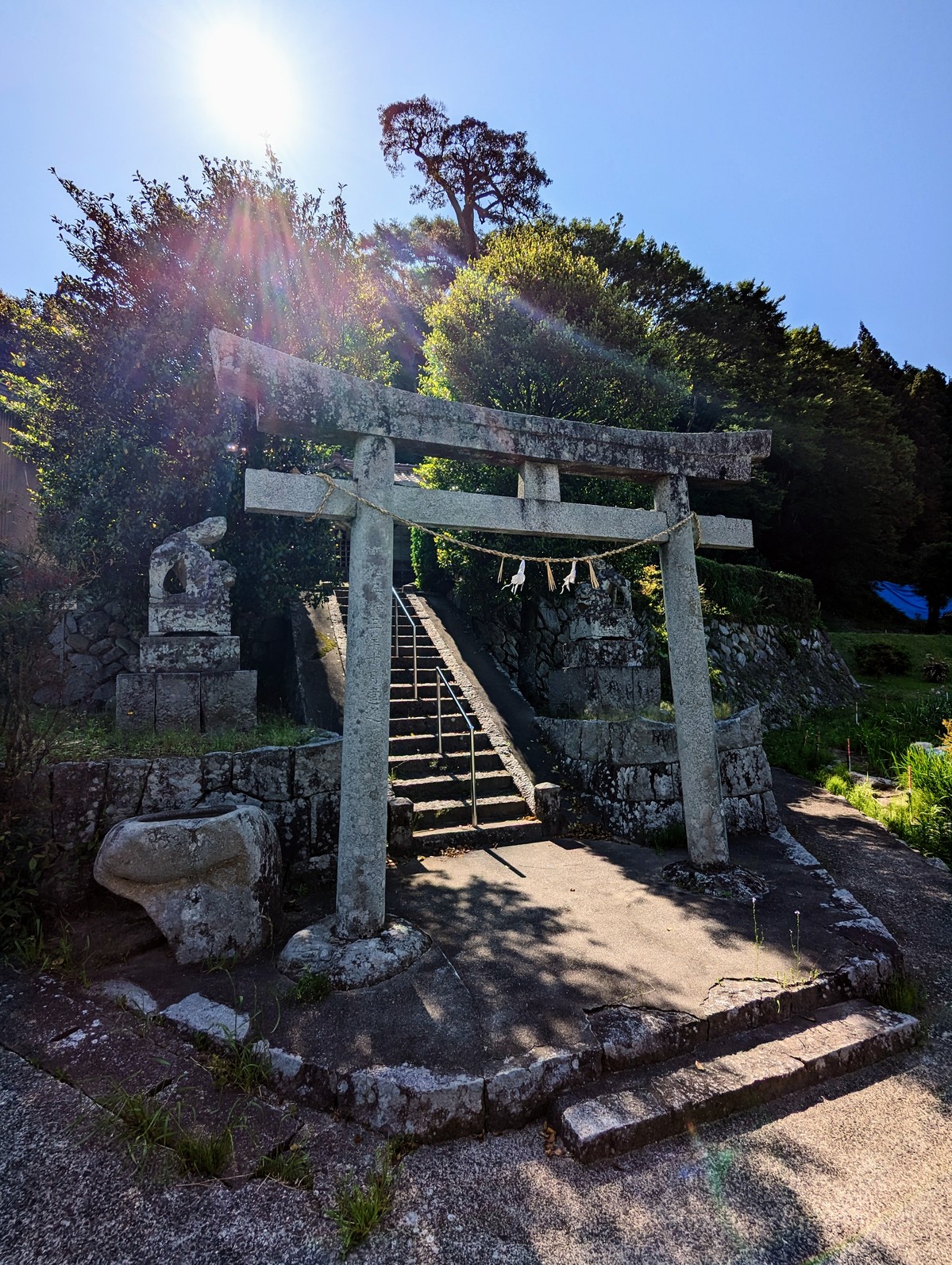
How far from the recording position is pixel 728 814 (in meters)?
6.47

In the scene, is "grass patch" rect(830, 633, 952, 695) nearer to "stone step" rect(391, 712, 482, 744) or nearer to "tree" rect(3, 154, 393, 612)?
"stone step" rect(391, 712, 482, 744)

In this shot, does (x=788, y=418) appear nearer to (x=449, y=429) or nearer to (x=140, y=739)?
(x=449, y=429)

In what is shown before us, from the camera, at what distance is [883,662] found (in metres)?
16.3

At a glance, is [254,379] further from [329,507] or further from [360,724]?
[360,724]

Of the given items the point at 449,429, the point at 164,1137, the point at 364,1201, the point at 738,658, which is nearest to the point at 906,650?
the point at 738,658

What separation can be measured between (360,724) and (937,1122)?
360 centimetres

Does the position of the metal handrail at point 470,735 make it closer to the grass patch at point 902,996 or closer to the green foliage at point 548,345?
the grass patch at point 902,996

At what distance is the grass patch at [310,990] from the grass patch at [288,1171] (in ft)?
2.93

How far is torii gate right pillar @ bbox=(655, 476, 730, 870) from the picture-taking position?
16.6ft

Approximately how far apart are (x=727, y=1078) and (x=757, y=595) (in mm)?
12512

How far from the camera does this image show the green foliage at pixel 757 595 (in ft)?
41.5

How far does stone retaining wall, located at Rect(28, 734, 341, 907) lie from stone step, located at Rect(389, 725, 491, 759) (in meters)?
1.74

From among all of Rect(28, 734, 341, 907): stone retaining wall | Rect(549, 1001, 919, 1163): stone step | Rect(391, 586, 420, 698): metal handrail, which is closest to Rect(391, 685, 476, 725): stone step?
Rect(391, 586, 420, 698): metal handrail

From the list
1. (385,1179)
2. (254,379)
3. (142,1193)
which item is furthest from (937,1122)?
(254,379)
